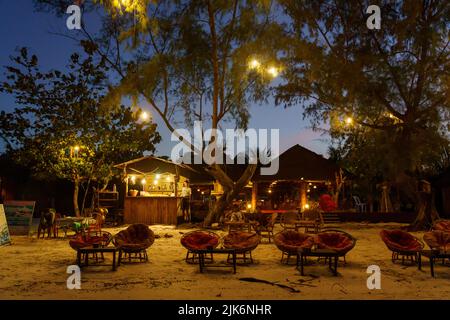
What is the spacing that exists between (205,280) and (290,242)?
2.29 m

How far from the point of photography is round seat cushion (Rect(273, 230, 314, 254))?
862cm

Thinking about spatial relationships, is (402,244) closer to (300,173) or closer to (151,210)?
(151,210)

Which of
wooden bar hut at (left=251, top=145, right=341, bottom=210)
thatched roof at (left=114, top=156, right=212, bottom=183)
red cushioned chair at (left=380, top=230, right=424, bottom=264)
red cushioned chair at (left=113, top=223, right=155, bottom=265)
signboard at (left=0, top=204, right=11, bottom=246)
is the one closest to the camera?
red cushioned chair at (left=380, top=230, right=424, bottom=264)

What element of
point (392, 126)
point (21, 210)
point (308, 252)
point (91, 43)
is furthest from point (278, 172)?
point (308, 252)

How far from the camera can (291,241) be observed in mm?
9000

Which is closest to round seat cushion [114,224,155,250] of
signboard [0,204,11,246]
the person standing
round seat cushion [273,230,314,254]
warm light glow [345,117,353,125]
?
round seat cushion [273,230,314,254]

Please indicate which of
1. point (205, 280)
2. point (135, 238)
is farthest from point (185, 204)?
point (205, 280)

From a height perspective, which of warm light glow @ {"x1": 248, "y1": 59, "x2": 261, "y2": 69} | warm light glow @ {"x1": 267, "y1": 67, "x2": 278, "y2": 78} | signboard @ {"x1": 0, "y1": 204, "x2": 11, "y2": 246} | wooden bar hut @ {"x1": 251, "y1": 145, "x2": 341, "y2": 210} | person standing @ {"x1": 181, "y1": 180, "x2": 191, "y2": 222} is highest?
warm light glow @ {"x1": 248, "y1": 59, "x2": 261, "y2": 69}

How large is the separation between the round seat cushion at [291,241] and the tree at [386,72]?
303 inches

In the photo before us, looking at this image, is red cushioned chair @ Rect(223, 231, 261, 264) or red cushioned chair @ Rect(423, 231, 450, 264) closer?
red cushioned chair @ Rect(223, 231, 261, 264)

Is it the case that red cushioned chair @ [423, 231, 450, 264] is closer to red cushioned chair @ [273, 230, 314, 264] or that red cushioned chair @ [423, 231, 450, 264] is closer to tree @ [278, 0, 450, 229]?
red cushioned chair @ [273, 230, 314, 264]

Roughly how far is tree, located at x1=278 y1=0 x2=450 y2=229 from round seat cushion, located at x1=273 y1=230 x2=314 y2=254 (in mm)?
7688

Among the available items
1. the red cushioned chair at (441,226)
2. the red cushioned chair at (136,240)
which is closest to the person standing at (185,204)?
the red cushioned chair at (136,240)

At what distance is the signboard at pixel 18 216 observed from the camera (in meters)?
13.4
